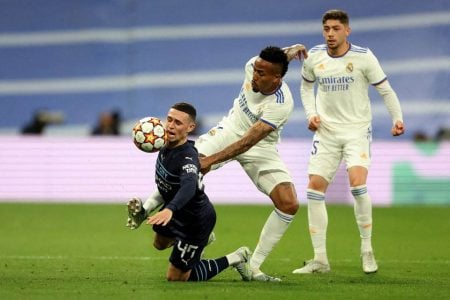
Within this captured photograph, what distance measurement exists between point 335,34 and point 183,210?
221 cm

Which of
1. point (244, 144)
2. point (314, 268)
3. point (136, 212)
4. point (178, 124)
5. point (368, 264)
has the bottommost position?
point (314, 268)

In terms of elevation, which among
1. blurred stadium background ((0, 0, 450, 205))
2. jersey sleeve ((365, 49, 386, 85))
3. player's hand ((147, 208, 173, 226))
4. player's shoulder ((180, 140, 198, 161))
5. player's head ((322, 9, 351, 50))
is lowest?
blurred stadium background ((0, 0, 450, 205))

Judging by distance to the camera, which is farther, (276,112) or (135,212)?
(276,112)

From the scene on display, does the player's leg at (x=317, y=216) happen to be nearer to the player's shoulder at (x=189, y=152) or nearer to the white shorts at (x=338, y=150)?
the white shorts at (x=338, y=150)

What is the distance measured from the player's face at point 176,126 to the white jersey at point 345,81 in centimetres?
176

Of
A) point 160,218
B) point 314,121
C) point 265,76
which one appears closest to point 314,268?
point 314,121

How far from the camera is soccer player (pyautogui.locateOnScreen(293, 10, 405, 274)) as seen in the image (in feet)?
29.1

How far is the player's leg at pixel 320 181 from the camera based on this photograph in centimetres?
888

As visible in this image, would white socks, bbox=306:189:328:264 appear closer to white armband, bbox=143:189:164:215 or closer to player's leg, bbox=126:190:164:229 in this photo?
white armband, bbox=143:189:164:215

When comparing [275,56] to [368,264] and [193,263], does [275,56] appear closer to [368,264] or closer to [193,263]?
[193,263]

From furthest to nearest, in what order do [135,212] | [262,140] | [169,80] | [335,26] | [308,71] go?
[169,80] < [308,71] < [335,26] < [262,140] < [135,212]

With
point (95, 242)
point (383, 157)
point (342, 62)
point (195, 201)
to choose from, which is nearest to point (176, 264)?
point (195, 201)

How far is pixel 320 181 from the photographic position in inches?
353

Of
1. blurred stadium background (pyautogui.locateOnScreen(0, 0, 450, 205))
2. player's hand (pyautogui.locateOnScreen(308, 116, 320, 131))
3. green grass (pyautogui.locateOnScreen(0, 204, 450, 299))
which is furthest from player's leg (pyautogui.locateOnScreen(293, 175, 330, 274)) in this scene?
blurred stadium background (pyautogui.locateOnScreen(0, 0, 450, 205))
